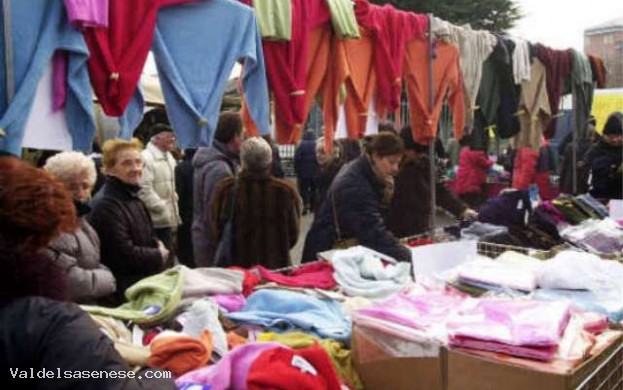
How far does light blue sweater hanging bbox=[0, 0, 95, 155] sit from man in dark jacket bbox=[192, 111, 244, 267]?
2.36 m

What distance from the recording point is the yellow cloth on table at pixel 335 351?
193cm

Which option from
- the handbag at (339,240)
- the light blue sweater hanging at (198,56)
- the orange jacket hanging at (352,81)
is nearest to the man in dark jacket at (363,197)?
the handbag at (339,240)

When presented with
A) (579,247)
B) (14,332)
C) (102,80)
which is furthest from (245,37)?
(579,247)

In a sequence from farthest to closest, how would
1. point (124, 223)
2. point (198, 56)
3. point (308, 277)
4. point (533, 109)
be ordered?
1. point (533, 109)
2. point (124, 223)
3. point (308, 277)
4. point (198, 56)

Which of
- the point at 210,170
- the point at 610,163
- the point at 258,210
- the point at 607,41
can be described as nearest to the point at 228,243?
the point at 258,210

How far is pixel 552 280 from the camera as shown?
2350 millimetres

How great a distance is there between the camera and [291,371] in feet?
4.95

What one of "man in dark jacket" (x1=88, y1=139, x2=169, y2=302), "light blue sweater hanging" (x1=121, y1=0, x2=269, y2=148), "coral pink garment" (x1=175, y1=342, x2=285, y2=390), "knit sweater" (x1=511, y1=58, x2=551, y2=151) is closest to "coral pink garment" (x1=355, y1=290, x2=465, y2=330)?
"coral pink garment" (x1=175, y1=342, x2=285, y2=390)

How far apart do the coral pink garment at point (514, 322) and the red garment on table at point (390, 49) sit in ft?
6.12

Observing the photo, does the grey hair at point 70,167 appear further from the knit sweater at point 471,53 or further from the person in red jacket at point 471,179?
the person in red jacket at point 471,179

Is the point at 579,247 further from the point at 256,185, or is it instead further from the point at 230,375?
the point at 230,375

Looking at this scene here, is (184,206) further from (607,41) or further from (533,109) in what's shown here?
(607,41)

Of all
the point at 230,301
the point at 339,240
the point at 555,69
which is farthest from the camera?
the point at 555,69

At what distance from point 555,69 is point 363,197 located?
2703 millimetres
